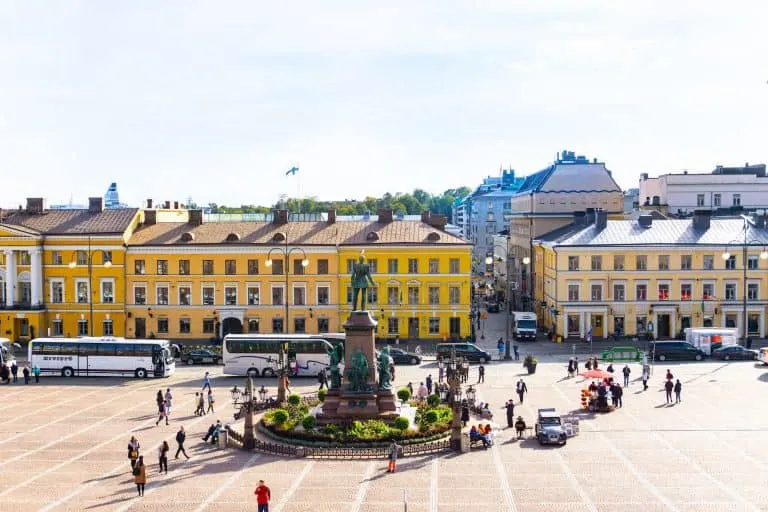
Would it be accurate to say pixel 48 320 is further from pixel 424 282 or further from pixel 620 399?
pixel 620 399

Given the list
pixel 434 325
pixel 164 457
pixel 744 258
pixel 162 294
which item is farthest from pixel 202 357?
pixel 744 258

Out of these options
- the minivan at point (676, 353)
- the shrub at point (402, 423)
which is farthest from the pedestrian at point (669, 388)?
the minivan at point (676, 353)

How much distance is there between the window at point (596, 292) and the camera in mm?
76312

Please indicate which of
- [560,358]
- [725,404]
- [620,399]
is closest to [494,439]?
[620,399]

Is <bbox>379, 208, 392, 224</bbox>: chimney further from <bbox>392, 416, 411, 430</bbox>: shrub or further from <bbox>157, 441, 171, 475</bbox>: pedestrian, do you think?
<bbox>157, 441, 171, 475</bbox>: pedestrian

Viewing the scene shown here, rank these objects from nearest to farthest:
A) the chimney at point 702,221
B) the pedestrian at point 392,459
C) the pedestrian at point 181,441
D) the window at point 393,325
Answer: the pedestrian at point 392,459 → the pedestrian at point 181,441 → the window at point 393,325 → the chimney at point 702,221

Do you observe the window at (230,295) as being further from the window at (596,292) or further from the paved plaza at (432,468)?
the window at (596,292)

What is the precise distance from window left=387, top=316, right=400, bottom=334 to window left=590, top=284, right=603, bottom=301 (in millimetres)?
15406

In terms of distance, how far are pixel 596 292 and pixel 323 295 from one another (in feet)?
70.0

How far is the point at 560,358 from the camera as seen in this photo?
66938mm

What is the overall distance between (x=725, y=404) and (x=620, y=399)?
526 cm

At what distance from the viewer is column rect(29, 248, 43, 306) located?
75.3 metres

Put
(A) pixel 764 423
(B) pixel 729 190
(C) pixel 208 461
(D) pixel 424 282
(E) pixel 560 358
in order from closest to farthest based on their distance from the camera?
(C) pixel 208 461 → (A) pixel 764 423 → (E) pixel 560 358 → (D) pixel 424 282 → (B) pixel 729 190

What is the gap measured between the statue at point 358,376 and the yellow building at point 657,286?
3697 cm
